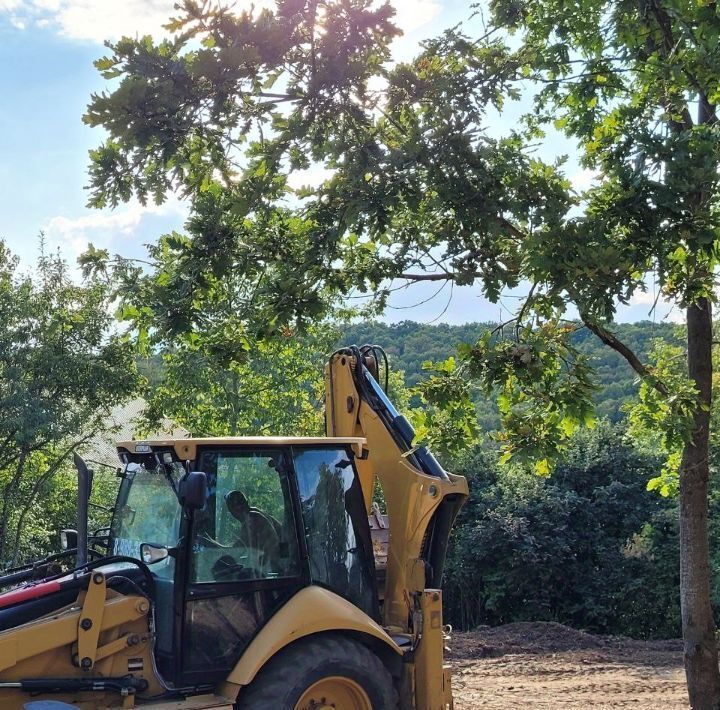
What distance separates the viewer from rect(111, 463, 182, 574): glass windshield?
19.1 feet

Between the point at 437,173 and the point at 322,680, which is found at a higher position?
the point at 437,173

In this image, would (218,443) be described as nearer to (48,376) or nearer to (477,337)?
(477,337)

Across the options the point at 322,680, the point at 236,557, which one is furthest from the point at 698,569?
the point at 236,557

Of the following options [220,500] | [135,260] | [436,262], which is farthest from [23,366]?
[220,500]

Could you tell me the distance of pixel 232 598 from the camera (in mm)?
5781

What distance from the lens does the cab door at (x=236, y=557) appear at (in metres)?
5.68

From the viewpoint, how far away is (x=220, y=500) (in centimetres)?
576

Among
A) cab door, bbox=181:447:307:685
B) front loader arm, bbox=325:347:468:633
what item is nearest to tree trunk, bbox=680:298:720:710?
front loader arm, bbox=325:347:468:633

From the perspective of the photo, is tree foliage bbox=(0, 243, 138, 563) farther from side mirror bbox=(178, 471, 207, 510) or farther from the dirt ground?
side mirror bbox=(178, 471, 207, 510)

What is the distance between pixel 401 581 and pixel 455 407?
1366 millimetres

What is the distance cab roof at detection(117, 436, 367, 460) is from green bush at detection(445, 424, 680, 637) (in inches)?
502

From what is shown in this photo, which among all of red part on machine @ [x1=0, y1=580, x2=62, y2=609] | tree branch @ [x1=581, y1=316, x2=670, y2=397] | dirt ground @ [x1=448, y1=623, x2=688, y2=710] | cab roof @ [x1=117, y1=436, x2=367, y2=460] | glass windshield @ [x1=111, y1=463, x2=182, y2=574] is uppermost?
tree branch @ [x1=581, y1=316, x2=670, y2=397]

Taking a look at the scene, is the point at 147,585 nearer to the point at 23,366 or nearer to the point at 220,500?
the point at 220,500

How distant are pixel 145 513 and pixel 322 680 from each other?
159cm
